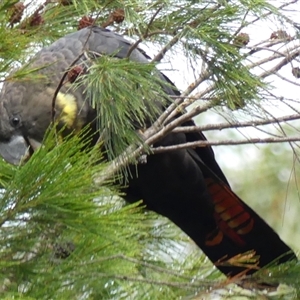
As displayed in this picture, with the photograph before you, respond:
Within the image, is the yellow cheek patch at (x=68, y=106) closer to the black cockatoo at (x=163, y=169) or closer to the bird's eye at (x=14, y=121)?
the black cockatoo at (x=163, y=169)

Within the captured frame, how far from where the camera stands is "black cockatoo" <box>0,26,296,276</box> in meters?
2.20

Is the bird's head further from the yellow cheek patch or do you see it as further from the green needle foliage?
the green needle foliage

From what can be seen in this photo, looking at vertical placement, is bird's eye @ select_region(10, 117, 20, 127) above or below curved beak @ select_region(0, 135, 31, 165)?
above

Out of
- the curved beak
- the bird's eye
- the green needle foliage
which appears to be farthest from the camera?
the bird's eye

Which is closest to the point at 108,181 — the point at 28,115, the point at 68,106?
the point at 68,106

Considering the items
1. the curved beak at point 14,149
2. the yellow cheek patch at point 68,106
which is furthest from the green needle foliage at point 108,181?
the curved beak at point 14,149

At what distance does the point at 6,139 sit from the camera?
221cm

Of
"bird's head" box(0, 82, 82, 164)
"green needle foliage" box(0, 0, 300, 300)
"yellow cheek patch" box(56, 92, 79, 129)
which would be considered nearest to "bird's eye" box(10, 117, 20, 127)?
"bird's head" box(0, 82, 82, 164)

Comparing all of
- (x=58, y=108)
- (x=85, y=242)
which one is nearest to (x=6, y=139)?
(x=58, y=108)

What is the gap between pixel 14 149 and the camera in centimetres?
218

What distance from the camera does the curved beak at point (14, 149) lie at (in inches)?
83.3

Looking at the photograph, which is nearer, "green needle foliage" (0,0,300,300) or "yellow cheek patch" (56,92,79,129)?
"green needle foliage" (0,0,300,300)

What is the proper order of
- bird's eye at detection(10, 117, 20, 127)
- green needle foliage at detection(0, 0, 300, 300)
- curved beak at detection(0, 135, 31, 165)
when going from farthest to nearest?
bird's eye at detection(10, 117, 20, 127) → curved beak at detection(0, 135, 31, 165) → green needle foliage at detection(0, 0, 300, 300)

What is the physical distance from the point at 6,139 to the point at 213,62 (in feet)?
2.83
